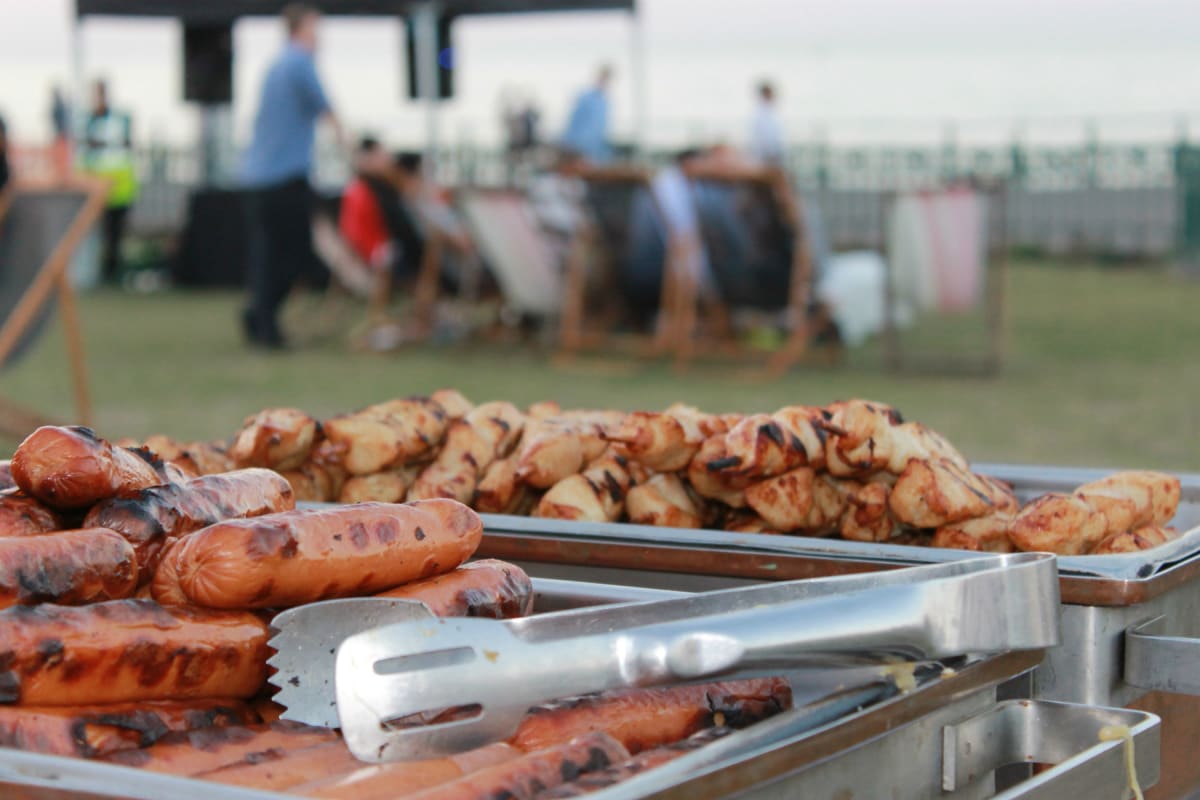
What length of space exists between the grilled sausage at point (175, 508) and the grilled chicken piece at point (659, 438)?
1.91 feet

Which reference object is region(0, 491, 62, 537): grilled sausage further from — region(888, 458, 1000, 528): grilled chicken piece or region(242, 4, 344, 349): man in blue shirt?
region(242, 4, 344, 349): man in blue shirt

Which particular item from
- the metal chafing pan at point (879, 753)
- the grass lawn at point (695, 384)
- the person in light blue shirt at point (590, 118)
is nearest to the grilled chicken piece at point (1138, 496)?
the metal chafing pan at point (879, 753)

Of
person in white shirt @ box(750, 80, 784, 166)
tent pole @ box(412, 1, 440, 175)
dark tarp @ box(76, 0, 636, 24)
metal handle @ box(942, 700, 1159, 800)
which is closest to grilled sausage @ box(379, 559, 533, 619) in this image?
metal handle @ box(942, 700, 1159, 800)

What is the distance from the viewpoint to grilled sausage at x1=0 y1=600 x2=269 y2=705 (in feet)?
3.79

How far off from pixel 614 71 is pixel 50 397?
841 cm

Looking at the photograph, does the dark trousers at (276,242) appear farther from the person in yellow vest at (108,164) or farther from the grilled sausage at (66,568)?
the grilled sausage at (66,568)

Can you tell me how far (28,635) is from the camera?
1.16m

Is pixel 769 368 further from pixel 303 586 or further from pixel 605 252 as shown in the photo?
pixel 303 586

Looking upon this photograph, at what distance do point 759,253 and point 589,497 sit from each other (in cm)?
735

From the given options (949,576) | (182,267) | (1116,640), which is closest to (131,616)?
(949,576)

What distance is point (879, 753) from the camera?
1.26 m

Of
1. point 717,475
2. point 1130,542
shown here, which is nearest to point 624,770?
point 717,475

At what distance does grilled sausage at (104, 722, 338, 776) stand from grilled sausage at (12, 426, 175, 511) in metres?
0.31

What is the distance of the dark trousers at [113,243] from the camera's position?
1783cm
